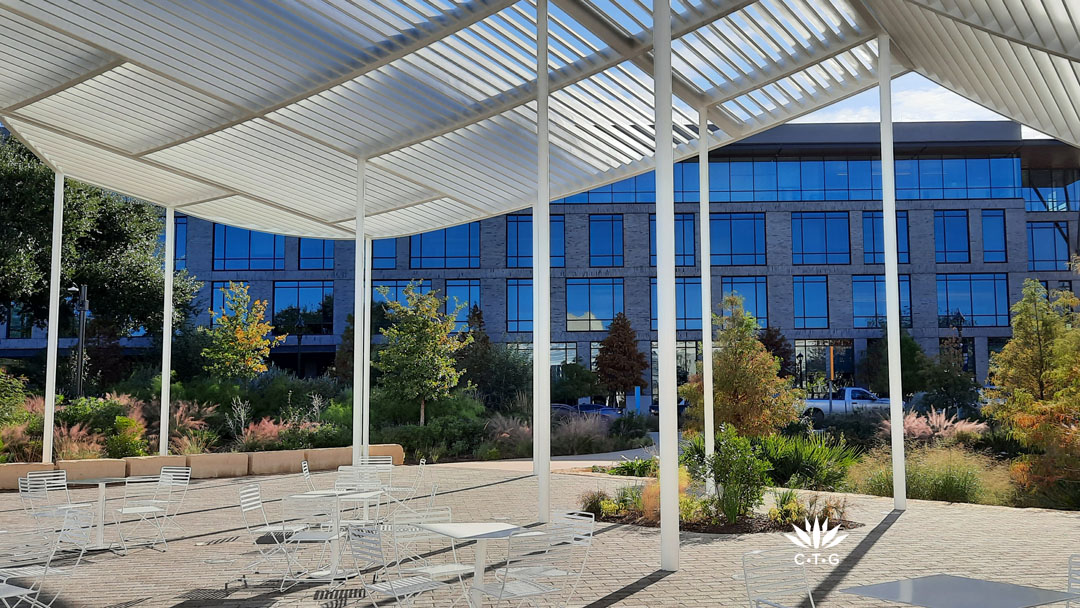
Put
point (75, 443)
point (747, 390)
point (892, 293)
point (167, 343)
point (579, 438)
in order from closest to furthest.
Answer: point (892, 293), point (747, 390), point (167, 343), point (75, 443), point (579, 438)

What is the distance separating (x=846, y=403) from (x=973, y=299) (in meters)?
12.1

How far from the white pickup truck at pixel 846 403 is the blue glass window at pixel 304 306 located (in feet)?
67.8

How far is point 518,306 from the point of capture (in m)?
38.2

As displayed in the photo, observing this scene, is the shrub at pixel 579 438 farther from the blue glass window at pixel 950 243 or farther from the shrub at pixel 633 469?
the blue glass window at pixel 950 243

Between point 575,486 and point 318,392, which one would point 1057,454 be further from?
point 318,392

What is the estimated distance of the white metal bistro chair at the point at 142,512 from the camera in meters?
9.49

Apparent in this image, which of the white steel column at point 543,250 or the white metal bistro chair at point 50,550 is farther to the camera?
the white steel column at point 543,250

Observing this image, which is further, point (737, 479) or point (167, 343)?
point (167, 343)

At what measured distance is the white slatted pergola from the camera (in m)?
10.2

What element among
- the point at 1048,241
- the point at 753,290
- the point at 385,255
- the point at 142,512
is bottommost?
the point at 142,512

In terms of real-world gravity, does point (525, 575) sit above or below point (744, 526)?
above

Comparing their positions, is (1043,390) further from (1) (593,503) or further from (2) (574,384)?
(2) (574,384)

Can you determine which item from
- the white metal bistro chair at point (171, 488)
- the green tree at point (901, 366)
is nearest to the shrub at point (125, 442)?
the white metal bistro chair at point (171, 488)

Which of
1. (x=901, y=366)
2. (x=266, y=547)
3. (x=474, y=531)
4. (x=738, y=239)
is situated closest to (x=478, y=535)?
(x=474, y=531)
